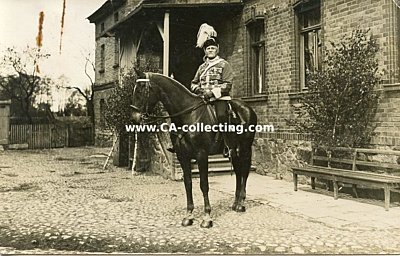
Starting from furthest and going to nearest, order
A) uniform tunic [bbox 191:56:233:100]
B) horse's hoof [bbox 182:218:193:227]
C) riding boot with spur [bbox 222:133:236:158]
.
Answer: riding boot with spur [bbox 222:133:236:158] < uniform tunic [bbox 191:56:233:100] < horse's hoof [bbox 182:218:193:227]

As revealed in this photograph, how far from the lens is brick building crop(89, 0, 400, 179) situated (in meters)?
7.30

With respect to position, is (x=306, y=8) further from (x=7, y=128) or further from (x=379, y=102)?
(x=7, y=128)

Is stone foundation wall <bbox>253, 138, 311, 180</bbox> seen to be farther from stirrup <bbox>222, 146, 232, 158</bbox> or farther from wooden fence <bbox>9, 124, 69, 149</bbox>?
wooden fence <bbox>9, 124, 69, 149</bbox>

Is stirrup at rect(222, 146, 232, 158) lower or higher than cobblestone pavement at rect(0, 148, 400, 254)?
higher

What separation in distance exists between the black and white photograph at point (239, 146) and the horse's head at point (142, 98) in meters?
0.02

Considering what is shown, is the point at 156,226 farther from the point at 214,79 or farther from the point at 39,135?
the point at 39,135

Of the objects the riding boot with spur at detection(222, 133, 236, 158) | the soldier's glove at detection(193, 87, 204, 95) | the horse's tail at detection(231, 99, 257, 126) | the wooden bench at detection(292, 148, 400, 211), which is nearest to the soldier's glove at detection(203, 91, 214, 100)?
the soldier's glove at detection(193, 87, 204, 95)

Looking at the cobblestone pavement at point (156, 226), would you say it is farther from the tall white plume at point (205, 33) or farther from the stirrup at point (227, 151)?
the tall white plume at point (205, 33)

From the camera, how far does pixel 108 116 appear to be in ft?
40.3

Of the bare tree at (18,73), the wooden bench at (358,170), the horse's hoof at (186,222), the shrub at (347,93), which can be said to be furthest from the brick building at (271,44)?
the horse's hoof at (186,222)

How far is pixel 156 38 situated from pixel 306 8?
5.08 metres

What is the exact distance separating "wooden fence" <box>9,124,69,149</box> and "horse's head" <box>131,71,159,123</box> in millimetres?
16996

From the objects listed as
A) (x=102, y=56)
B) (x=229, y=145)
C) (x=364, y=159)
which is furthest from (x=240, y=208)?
(x=102, y=56)

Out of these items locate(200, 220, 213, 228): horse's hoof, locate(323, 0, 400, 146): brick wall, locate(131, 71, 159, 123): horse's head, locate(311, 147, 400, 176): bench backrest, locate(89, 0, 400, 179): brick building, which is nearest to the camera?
locate(131, 71, 159, 123): horse's head
